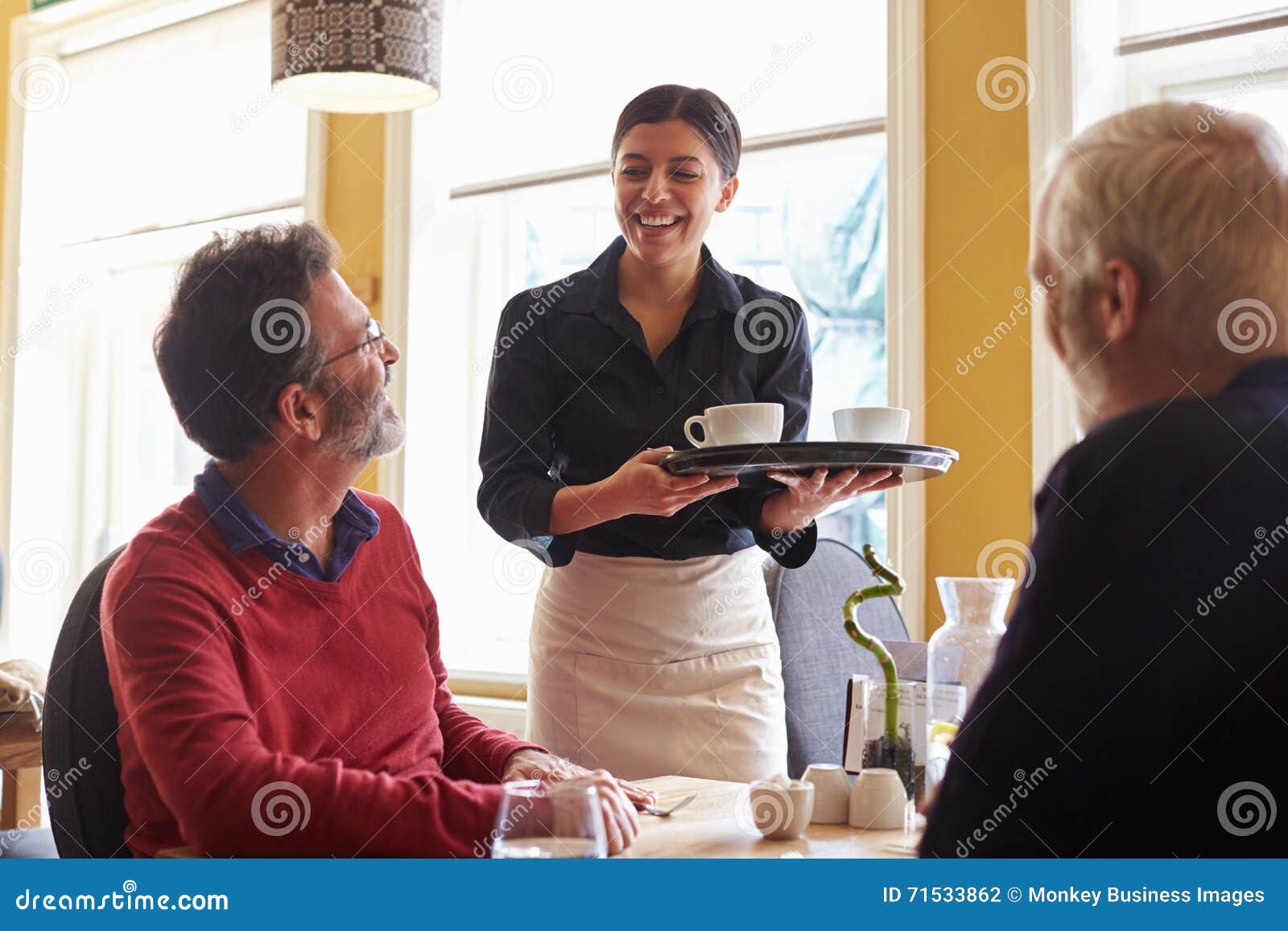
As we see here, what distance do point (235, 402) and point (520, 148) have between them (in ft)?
8.46

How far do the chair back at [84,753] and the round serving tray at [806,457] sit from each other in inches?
31.6

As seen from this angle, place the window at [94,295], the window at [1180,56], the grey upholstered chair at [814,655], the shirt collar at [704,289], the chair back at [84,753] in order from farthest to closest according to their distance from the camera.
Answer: the window at [94,295]
the window at [1180,56]
the grey upholstered chair at [814,655]
the shirt collar at [704,289]
the chair back at [84,753]

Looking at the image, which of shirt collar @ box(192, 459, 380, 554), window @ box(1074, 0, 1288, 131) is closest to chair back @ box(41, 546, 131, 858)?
shirt collar @ box(192, 459, 380, 554)

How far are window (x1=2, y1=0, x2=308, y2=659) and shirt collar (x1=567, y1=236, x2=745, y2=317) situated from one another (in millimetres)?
3108

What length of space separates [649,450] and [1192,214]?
45.4 inches

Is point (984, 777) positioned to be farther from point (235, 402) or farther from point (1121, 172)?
point (235, 402)

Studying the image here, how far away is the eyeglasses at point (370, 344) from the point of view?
1.60 m

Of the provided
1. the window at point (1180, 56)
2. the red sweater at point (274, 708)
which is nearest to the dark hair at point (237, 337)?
the red sweater at point (274, 708)

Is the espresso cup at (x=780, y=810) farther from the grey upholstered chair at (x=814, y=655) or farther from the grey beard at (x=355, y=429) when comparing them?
the grey upholstered chair at (x=814, y=655)

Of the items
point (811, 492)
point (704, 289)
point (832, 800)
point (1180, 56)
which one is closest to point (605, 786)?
point (832, 800)

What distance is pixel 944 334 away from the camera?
2.88 metres

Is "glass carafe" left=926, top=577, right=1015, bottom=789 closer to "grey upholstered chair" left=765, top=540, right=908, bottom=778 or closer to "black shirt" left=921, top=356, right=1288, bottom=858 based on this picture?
"black shirt" left=921, top=356, right=1288, bottom=858
